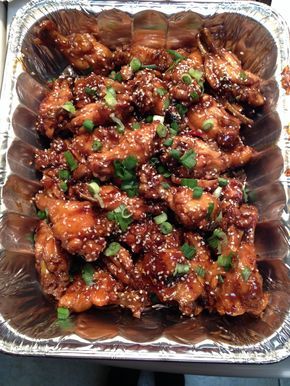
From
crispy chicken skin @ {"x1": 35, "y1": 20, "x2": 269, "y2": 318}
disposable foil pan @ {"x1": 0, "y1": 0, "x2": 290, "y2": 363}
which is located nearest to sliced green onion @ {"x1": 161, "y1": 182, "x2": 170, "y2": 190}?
crispy chicken skin @ {"x1": 35, "y1": 20, "x2": 269, "y2": 318}

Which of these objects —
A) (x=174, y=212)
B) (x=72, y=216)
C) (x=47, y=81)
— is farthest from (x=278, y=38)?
(x=72, y=216)

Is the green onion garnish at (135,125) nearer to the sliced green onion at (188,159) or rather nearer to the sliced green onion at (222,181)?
the sliced green onion at (188,159)

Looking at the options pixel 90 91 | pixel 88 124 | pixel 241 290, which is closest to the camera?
pixel 241 290

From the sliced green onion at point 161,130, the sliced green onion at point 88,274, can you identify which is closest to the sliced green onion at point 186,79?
the sliced green onion at point 161,130

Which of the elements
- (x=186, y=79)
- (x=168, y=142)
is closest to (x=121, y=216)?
(x=168, y=142)

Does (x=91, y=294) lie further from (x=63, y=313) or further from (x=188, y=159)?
(x=188, y=159)

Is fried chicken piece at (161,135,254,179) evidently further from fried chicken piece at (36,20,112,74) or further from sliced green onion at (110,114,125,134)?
fried chicken piece at (36,20,112,74)
